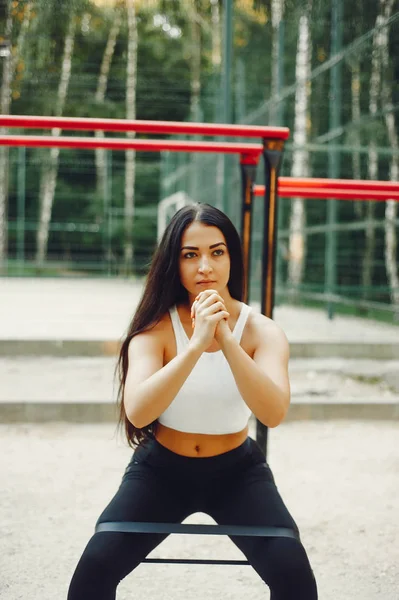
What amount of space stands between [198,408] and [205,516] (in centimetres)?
108

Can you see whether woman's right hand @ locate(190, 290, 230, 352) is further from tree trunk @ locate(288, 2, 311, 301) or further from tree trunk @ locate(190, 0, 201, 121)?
tree trunk @ locate(190, 0, 201, 121)

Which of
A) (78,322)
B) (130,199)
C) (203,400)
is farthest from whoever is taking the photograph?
(130,199)

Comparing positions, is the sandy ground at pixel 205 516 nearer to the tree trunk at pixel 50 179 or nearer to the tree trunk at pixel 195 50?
the tree trunk at pixel 50 179

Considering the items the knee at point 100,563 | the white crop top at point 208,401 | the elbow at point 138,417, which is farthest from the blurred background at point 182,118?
the knee at point 100,563

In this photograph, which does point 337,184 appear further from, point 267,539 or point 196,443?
point 267,539

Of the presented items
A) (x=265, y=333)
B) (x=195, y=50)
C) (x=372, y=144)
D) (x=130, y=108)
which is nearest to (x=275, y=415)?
(x=265, y=333)

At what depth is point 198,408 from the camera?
1.54m

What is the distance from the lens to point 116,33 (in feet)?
54.0

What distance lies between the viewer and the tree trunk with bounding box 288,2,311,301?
973cm

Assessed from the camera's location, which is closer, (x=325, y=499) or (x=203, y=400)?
(x=203, y=400)

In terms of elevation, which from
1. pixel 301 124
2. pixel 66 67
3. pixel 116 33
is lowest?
pixel 301 124

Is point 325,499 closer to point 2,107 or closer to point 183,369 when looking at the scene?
point 183,369

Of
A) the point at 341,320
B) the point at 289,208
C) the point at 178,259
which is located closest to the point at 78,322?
the point at 341,320

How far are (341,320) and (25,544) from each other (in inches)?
233
